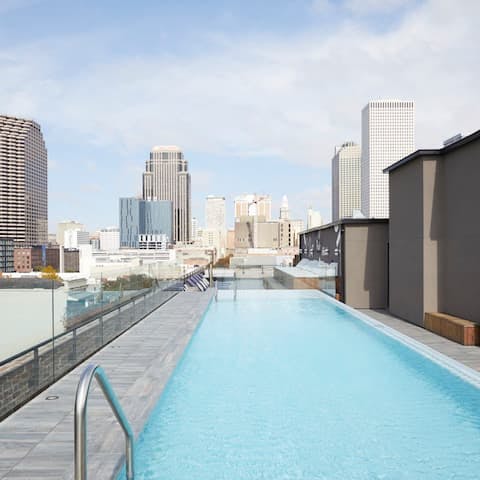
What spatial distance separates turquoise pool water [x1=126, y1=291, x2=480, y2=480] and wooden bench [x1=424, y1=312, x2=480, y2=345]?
43.2 inches

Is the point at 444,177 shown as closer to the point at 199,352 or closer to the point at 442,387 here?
the point at 442,387

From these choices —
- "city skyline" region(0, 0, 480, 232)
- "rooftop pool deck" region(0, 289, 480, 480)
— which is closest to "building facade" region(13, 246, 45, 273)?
"city skyline" region(0, 0, 480, 232)

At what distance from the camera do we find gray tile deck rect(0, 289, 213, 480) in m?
4.02

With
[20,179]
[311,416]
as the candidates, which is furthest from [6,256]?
[311,416]

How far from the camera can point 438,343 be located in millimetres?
9227

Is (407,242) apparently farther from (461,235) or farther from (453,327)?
(453,327)

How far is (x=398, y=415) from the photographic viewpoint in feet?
19.4

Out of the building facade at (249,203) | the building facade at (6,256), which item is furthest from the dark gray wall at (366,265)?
the building facade at (249,203)

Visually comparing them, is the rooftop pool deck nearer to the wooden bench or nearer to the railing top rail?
the wooden bench

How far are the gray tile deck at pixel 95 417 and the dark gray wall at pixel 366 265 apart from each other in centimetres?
702

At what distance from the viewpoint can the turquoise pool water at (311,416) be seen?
15.0ft

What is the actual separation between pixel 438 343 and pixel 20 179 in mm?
179556

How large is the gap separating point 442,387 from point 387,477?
9.40 feet

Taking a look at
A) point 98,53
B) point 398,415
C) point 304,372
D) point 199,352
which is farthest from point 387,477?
point 98,53
